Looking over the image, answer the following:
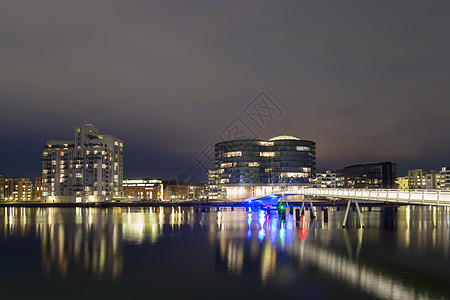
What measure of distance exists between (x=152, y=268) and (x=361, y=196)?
40.7 metres

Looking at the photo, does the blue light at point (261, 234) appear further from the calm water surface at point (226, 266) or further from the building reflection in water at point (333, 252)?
the calm water surface at point (226, 266)

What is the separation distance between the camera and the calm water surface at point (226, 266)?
36656 mm

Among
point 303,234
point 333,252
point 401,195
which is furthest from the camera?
point 303,234

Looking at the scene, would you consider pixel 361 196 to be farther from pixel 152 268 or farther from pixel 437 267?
pixel 152 268

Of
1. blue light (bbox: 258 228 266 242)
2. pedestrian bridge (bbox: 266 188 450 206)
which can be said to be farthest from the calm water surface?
pedestrian bridge (bbox: 266 188 450 206)

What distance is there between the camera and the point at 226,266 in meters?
48.1

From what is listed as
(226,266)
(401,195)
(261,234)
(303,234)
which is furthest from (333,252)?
(261,234)

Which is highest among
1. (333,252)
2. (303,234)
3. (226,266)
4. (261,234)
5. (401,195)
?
(401,195)

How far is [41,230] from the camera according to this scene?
8975cm

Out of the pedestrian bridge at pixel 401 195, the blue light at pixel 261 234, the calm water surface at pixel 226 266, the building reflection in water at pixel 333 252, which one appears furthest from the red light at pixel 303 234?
the pedestrian bridge at pixel 401 195

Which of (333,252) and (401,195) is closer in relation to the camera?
(333,252)

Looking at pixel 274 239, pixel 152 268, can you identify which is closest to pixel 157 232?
pixel 274 239

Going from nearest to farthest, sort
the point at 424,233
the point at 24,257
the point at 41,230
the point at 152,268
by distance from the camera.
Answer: the point at 152,268 < the point at 24,257 < the point at 424,233 < the point at 41,230

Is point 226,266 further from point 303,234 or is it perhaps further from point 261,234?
point 303,234
